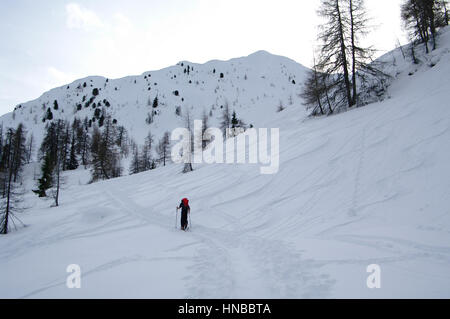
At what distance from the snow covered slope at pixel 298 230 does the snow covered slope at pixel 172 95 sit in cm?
5496

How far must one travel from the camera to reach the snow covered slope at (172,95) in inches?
3290

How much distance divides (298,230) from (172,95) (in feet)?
350

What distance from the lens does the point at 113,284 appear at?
455cm

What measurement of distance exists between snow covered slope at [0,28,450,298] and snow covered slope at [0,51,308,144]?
180ft

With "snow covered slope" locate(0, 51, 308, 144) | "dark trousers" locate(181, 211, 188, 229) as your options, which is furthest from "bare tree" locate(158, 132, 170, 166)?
"dark trousers" locate(181, 211, 188, 229)

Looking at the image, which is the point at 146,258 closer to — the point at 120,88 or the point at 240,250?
the point at 240,250

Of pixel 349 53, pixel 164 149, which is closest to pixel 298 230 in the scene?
pixel 349 53

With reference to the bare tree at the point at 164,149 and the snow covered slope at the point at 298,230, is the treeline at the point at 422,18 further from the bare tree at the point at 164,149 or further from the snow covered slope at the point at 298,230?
the bare tree at the point at 164,149

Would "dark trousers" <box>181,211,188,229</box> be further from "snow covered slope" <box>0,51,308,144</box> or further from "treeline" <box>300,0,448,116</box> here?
"snow covered slope" <box>0,51,308,144</box>

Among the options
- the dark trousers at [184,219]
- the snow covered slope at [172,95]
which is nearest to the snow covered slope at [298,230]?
the dark trousers at [184,219]

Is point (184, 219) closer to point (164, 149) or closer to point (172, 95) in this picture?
point (164, 149)

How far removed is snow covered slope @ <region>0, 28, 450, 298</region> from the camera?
4141mm

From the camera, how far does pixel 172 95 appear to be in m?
103
